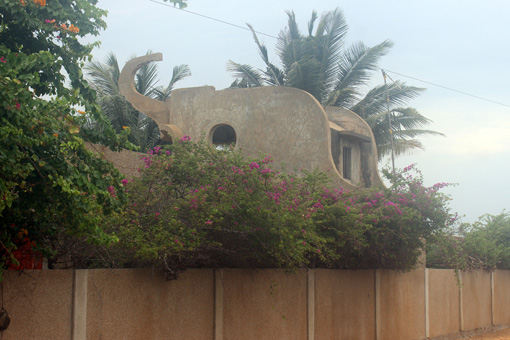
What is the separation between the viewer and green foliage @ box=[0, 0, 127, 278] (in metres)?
6.10

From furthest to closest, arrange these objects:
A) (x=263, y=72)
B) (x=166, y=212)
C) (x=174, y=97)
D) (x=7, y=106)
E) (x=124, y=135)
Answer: (x=263, y=72), (x=174, y=97), (x=166, y=212), (x=124, y=135), (x=7, y=106)

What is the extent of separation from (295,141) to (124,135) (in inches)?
454

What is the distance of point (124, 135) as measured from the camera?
740 cm

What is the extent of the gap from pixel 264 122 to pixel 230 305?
9.12 m

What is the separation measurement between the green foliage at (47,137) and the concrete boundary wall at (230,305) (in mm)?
631

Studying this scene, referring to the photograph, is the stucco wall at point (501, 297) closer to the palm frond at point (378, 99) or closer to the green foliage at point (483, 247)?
the green foliage at point (483, 247)

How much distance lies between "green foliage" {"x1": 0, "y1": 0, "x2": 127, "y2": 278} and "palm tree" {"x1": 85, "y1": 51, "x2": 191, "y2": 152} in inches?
819

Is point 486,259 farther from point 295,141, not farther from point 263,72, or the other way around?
point 263,72

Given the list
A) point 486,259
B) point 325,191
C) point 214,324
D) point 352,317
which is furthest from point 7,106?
point 486,259

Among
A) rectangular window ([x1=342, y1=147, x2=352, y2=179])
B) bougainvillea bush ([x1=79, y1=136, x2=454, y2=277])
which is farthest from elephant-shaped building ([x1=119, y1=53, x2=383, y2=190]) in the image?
bougainvillea bush ([x1=79, y1=136, x2=454, y2=277])

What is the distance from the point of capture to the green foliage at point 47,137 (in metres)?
6.10

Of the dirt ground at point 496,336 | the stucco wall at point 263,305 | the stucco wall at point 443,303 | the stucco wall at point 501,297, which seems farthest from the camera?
the stucco wall at point 501,297

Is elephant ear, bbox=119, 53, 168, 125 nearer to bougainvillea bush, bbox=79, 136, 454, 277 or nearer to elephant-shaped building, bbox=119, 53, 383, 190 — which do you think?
elephant-shaped building, bbox=119, 53, 383, 190

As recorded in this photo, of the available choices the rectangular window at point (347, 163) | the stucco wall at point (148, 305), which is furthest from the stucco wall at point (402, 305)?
the stucco wall at point (148, 305)
